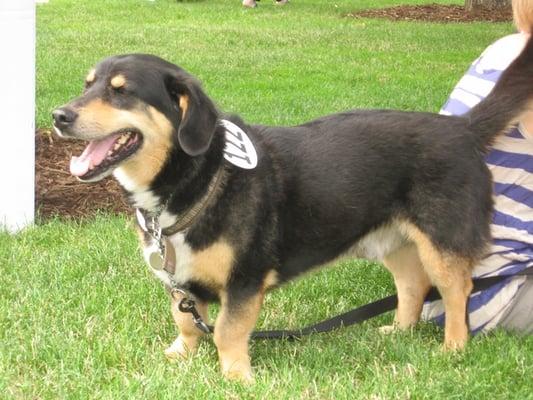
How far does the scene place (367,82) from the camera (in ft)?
35.2

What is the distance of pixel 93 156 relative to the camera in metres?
3.36

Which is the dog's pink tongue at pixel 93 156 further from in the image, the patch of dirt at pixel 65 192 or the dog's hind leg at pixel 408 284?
the patch of dirt at pixel 65 192

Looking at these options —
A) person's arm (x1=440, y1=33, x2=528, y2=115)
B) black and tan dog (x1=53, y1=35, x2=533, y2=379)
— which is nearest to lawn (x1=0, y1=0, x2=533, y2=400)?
black and tan dog (x1=53, y1=35, x2=533, y2=379)

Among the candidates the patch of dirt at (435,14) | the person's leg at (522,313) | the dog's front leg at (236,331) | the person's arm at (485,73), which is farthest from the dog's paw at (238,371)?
the patch of dirt at (435,14)

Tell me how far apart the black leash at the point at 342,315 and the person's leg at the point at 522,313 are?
9 cm

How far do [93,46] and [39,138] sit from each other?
5.66m

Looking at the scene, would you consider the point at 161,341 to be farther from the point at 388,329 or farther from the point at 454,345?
the point at 454,345

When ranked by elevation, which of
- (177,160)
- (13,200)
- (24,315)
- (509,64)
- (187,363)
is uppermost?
(509,64)

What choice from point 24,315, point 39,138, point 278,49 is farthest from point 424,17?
point 24,315

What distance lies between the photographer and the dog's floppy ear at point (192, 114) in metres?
3.27

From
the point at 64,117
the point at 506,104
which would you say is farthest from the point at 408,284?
the point at 64,117

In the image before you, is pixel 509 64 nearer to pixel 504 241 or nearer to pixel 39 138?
pixel 504 241

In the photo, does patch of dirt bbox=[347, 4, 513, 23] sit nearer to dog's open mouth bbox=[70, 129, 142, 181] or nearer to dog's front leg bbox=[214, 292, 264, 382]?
dog's front leg bbox=[214, 292, 264, 382]

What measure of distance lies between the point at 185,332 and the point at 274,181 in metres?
0.85
